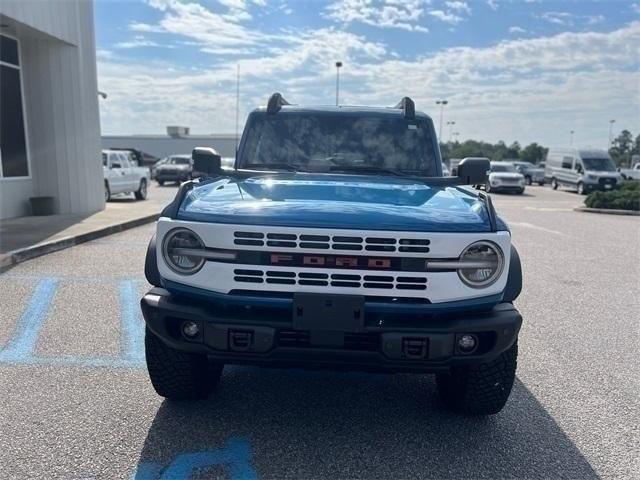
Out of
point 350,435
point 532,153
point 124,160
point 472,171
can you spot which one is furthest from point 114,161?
point 532,153

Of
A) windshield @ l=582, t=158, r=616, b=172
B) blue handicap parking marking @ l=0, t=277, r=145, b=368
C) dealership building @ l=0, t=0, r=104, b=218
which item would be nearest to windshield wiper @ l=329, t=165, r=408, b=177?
blue handicap parking marking @ l=0, t=277, r=145, b=368

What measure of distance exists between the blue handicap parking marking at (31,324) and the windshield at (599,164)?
86.9ft

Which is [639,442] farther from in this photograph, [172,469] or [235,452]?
[172,469]

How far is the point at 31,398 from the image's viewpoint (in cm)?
360

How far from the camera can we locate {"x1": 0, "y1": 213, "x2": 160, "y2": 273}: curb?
24.9ft

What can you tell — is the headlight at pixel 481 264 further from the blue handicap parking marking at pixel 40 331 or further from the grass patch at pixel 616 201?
the grass patch at pixel 616 201

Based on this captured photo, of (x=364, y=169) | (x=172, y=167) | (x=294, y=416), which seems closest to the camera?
(x=294, y=416)

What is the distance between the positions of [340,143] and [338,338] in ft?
7.14

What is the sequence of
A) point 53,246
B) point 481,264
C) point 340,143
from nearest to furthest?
point 481,264 < point 340,143 < point 53,246

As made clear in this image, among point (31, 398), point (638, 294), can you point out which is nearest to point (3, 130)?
point (31, 398)

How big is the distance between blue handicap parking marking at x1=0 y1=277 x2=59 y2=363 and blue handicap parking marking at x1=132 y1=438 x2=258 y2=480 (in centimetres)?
201

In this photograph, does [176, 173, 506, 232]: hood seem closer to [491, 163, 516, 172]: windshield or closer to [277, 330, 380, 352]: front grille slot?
[277, 330, 380, 352]: front grille slot

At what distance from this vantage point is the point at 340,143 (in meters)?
4.58

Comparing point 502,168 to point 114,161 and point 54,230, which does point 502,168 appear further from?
point 54,230
